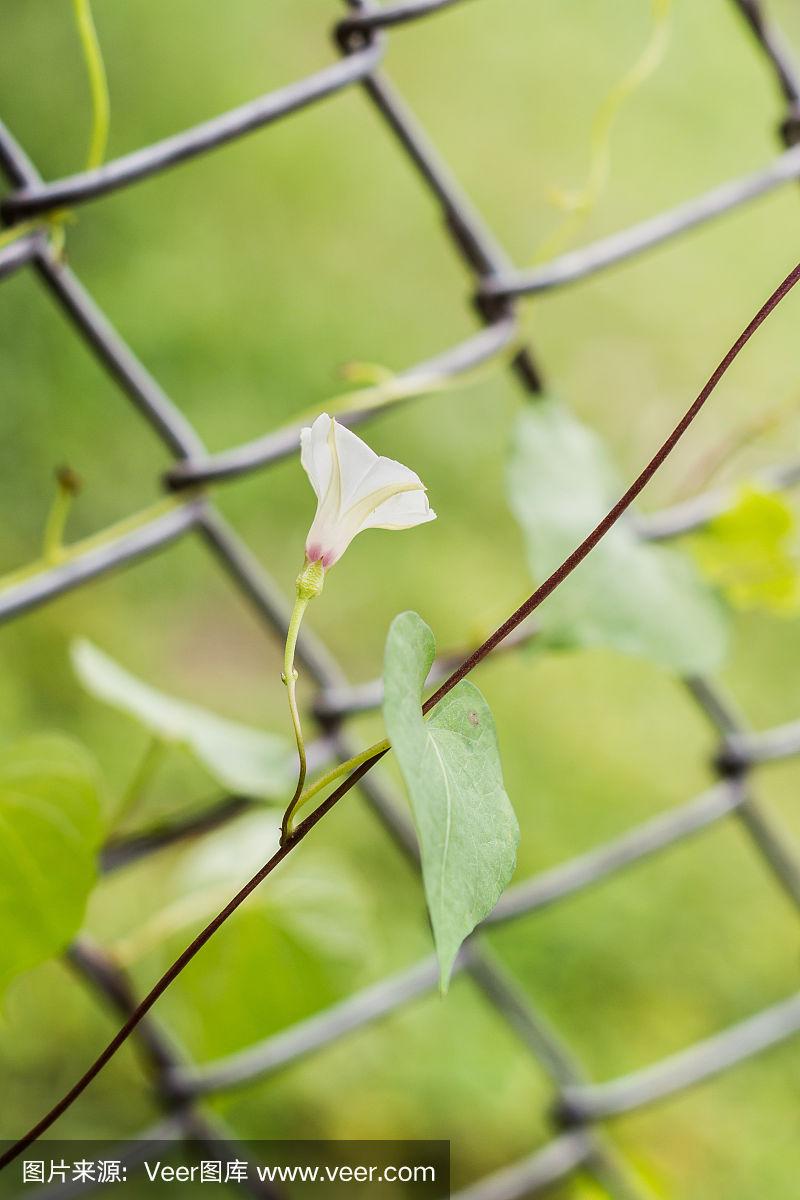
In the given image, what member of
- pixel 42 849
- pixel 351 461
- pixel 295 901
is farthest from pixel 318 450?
pixel 295 901

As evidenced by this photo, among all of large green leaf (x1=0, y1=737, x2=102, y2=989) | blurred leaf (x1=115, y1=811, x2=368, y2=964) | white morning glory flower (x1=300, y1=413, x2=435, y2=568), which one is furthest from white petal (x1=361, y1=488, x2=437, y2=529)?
blurred leaf (x1=115, y1=811, x2=368, y2=964)

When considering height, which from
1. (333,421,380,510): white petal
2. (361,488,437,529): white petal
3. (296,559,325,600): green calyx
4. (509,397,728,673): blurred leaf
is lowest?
(296,559,325,600): green calyx

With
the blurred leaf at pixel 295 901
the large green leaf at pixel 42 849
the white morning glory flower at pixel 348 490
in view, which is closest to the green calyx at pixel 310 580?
the white morning glory flower at pixel 348 490

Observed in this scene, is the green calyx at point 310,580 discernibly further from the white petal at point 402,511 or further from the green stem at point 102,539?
the green stem at point 102,539

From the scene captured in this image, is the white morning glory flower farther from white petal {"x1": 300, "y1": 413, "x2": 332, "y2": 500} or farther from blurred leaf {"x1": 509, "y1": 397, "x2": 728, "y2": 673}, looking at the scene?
blurred leaf {"x1": 509, "y1": 397, "x2": 728, "y2": 673}

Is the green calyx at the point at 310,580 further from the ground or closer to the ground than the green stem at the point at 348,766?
further from the ground

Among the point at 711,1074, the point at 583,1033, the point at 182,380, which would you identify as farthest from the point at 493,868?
the point at 182,380

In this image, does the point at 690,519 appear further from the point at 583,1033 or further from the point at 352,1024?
the point at 583,1033
